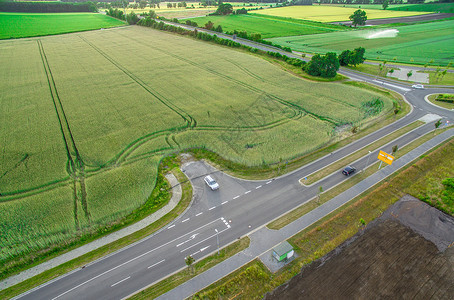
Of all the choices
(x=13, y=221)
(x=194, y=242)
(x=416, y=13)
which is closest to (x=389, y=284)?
(x=194, y=242)

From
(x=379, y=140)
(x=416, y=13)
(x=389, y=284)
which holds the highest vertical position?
(x=416, y=13)

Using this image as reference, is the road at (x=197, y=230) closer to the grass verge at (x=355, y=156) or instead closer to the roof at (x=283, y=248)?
the grass verge at (x=355, y=156)

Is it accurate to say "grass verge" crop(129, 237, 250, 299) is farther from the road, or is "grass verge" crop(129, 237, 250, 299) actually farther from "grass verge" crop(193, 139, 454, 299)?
"grass verge" crop(193, 139, 454, 299)

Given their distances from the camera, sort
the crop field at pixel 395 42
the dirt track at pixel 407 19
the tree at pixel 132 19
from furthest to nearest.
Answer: the dirt track at pixel 407 19 < the tree at pixel 132 19 < the crop field at pixel 395 42

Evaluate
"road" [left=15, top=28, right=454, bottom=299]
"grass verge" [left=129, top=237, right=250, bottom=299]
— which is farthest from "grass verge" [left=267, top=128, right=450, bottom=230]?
"grass verge" [left=129, top=237, right=250, bottom=299]

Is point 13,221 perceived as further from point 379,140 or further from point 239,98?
point 379,140

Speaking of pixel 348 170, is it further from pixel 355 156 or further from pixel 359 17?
pixel 359 17

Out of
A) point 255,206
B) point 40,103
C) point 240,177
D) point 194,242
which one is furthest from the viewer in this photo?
point 40,103

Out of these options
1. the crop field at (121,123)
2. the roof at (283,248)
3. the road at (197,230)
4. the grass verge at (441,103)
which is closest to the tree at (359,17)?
the crop field at (121,123)
